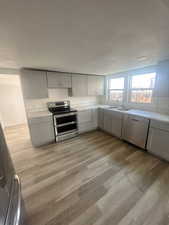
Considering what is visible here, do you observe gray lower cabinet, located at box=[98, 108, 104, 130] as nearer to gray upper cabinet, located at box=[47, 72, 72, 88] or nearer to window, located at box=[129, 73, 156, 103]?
window, located at box=[129, 73, 156, 103]

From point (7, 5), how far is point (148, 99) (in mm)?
3330

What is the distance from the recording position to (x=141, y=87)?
302 cm

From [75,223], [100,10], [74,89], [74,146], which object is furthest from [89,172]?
[74,89]

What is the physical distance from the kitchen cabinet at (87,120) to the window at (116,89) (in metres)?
0.99

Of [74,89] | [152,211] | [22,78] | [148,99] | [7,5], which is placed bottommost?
[152,211]

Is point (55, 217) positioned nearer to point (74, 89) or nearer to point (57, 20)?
point (57, 20)

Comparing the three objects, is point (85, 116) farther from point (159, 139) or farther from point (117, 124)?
point (159, 139)

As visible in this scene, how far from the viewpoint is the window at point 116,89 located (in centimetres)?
363

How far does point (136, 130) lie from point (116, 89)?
1.88 metres

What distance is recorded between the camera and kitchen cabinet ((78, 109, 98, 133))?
3.41 m

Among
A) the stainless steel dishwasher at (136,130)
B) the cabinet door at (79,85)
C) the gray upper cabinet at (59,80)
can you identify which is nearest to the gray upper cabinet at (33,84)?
the gray upper cabinet at (59,80)

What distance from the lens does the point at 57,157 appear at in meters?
2.29

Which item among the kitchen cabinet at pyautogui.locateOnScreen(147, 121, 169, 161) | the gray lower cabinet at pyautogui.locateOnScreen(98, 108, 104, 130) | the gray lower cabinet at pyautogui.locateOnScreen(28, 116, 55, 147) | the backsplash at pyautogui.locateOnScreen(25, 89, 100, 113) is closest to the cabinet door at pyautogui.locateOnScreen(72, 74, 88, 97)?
the backsplash at pyautogui.locateOnScreen(25, 89, 100, 113)

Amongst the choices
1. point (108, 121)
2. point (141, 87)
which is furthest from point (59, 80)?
point (141, 87)
